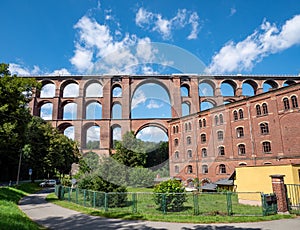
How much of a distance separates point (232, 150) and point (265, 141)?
428cm

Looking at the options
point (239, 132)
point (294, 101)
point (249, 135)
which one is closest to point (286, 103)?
point (294, 101)

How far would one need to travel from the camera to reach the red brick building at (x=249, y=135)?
2500cm

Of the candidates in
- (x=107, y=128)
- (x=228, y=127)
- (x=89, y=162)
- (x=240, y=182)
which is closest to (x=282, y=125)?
(x=228, y=127)

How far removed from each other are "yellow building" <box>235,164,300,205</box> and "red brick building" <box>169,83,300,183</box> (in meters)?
6.01

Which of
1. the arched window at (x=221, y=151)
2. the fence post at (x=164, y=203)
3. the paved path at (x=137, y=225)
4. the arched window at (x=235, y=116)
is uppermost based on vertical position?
the arched window at (x=235, y=116)

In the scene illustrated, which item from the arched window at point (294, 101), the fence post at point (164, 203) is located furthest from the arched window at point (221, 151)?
the fence post at point (164, 203)

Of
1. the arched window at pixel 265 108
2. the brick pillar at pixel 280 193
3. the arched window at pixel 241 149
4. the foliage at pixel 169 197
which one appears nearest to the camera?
the brick pillar at pixel 280 193

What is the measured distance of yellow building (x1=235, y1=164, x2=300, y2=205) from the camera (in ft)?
49.2

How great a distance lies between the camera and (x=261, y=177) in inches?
627

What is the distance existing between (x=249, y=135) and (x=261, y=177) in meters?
13.5

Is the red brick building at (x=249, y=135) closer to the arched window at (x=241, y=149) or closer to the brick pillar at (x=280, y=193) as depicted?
the arched window at (x=241, y=149)

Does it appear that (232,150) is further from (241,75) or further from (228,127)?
(241,75)

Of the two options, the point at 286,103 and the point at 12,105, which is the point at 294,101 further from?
the point at 12,105

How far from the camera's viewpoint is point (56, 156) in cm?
3428
